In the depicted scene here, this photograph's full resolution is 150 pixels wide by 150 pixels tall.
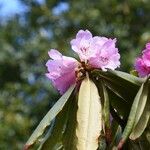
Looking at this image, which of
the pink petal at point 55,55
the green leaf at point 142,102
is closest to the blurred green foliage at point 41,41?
the pink petal at point 55,55

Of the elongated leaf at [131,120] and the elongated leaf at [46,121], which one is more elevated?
the elongated leaf at [46,121]

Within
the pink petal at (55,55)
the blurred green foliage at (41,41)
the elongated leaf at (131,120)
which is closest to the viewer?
the elongated leaf at (131,120)

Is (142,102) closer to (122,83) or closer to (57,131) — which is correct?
(122,83)

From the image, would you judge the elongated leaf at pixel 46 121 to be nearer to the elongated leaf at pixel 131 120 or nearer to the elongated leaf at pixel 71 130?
the elongated leaf at pixel 71 130

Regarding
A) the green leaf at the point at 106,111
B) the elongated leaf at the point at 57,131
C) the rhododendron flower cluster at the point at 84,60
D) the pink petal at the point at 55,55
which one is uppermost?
the pink petal at the point at 55,55

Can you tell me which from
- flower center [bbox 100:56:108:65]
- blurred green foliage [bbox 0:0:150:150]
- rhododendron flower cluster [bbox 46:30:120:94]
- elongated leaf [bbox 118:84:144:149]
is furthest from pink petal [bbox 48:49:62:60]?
blurred green foliage [bbox 0:0:150:150]

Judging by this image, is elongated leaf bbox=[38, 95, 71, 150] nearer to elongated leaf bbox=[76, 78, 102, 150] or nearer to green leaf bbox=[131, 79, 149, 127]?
elongated leaf bbox=[76, 78, 102, 150]

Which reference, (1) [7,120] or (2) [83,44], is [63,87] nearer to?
(2) [83,44]

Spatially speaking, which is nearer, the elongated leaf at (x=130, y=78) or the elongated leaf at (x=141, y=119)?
the elongated leaf at (x=141, y=119)
